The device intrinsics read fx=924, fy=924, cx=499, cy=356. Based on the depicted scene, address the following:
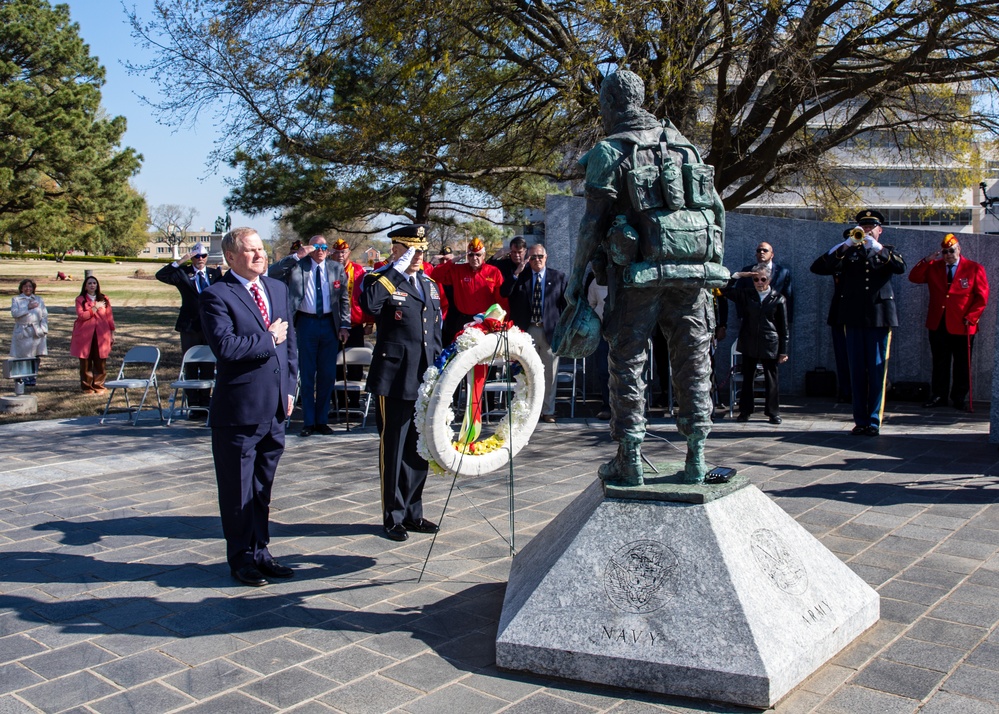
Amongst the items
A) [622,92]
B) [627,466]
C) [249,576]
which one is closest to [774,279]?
[622,92]

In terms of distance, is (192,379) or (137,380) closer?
(137,380)

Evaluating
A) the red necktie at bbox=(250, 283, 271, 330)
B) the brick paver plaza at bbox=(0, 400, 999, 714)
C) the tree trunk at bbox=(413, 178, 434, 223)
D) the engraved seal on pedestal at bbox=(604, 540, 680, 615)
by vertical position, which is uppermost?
the tree trunk at bbox=(413, 178, 434, 223)

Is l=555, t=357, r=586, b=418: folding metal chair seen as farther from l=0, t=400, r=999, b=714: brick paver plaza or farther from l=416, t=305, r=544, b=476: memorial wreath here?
l=416, t=305, r=544, b=476: memorial wreath

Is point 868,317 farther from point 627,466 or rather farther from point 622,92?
point 627,466

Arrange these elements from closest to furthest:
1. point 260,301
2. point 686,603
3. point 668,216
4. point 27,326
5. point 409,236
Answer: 1. point 686,603
2. point 668,216
3. point 260,301
4. point 409,236
5. point 27,326

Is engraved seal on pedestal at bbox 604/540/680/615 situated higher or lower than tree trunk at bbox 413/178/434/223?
lower

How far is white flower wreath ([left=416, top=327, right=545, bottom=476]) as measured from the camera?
5.39 m

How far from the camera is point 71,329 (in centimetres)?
2305

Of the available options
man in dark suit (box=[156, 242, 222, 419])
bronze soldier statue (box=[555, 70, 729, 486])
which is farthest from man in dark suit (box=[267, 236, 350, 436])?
bronze soldier statue (box=[555, 70, 729, 486])

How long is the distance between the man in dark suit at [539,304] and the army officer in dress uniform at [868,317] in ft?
10.5

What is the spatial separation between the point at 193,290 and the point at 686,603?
8752mm

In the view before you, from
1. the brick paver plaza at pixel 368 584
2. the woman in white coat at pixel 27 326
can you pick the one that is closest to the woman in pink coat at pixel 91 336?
the woman in white coat at pixel 27 326

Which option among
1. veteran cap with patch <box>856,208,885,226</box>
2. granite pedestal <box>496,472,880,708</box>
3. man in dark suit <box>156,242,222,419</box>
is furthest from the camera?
man in dark suit <box>156,242,222,419</box>

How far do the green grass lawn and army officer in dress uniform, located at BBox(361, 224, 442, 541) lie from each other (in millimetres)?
7338
